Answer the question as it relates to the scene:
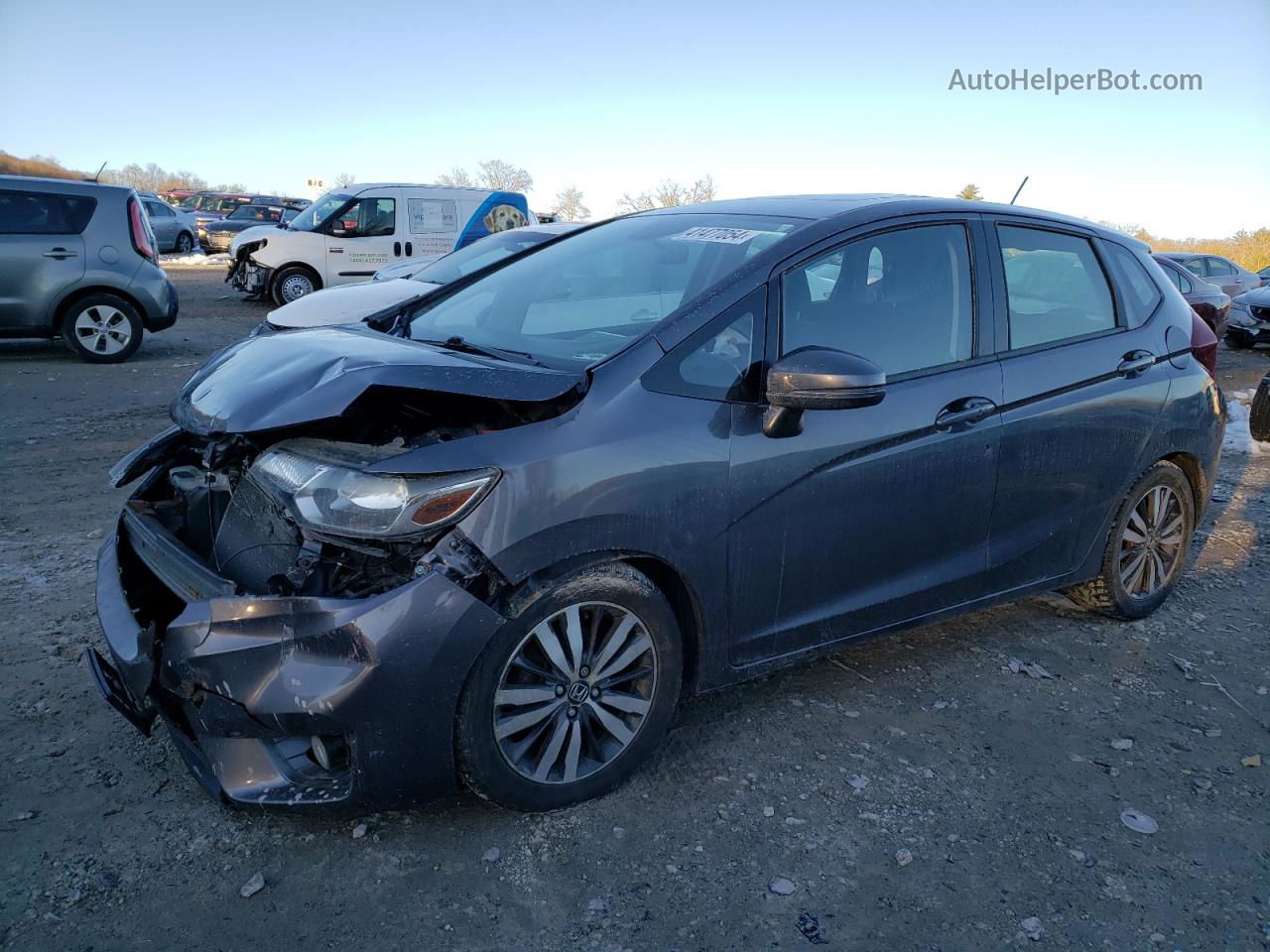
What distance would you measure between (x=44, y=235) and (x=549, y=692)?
32.3 feet

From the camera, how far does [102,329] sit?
10656mm

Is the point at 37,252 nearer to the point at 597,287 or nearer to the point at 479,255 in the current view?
the point at 479,255

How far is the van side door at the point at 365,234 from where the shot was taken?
52.0 ft

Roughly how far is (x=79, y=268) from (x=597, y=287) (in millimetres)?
8797

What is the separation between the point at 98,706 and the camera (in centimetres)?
339

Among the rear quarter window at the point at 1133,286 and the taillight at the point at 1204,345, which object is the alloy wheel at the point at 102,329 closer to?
the rear quarter window at the point at 1133,286

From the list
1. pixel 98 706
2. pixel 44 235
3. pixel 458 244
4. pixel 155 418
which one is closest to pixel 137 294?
pixel 44 235

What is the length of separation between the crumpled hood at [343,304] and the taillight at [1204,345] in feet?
17.4

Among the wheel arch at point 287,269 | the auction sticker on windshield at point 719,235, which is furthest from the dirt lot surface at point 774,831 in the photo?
the wheel arch at point 287,269

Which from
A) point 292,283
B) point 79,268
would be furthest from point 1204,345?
point 292,283

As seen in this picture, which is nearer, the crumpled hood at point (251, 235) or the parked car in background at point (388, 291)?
the parked car in background at point (388, 291)

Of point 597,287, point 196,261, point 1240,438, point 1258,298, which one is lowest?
point 1240,438

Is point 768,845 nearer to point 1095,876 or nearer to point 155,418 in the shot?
point 1095,876

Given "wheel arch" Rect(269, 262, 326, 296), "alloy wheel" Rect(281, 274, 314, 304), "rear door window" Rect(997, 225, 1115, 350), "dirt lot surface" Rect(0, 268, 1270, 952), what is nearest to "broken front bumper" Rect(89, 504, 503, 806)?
"dirt lot surface" Rect(0, 268, 1270, 952)
